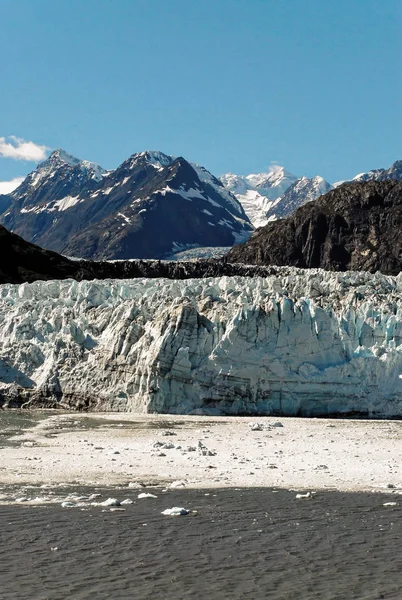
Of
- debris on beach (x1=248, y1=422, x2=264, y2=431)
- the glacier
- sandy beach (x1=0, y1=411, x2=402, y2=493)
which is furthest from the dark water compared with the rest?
the glacier

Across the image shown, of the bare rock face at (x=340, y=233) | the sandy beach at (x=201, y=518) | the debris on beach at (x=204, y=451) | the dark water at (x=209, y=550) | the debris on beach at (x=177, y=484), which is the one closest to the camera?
the dark water at (x=209, y=550)

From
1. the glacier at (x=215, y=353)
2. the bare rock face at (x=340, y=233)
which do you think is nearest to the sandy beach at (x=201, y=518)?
the glacier at (x=215, y=353)

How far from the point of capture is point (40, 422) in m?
34.7

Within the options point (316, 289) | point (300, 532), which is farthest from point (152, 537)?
point (316, 289)

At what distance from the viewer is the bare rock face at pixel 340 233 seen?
16400 centimetres

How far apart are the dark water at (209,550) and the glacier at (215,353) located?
19048mm

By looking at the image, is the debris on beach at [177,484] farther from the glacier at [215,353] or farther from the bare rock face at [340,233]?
the bare rock face at [340,233]

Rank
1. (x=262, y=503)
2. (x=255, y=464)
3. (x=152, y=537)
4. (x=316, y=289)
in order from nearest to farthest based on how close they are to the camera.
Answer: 1. (x=152, y=537)
2. (x=262, y=503)
3. (x=255, y=464)
4. (x=316, y=289)

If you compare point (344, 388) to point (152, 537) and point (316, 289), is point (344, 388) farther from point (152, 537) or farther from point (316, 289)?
point (152, 537)

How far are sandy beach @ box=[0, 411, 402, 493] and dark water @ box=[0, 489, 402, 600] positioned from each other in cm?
262

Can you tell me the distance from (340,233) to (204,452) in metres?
151

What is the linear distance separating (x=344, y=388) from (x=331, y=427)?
4.46 metres

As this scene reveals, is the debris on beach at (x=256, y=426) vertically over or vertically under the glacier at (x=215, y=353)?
under

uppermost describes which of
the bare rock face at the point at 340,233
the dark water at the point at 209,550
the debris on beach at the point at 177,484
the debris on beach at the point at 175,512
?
the bare rock face at the point at 340,233
